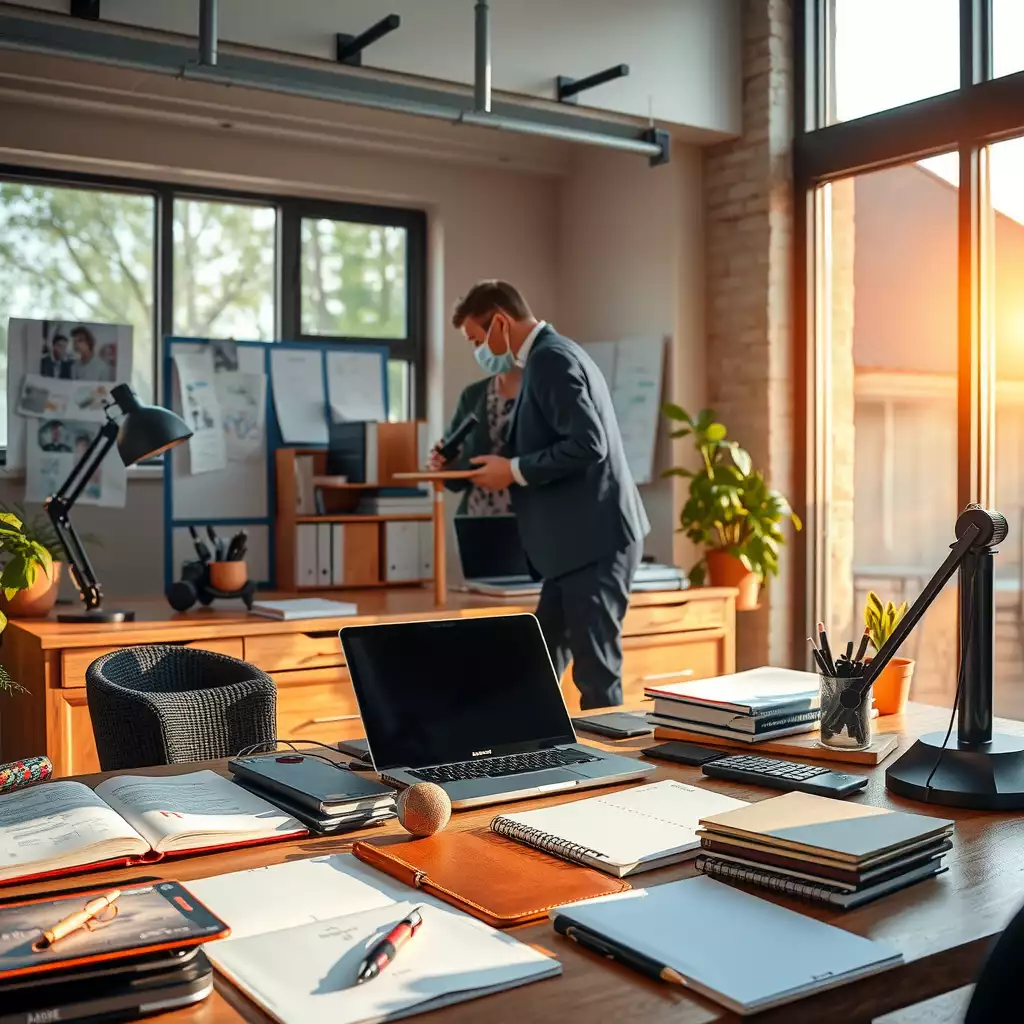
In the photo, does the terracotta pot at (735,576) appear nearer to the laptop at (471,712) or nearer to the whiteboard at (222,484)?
the whiteboard at (222,484)

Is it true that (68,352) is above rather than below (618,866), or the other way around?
above

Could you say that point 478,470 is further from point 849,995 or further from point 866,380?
point 849,995

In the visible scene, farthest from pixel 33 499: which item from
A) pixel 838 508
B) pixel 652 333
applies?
pixel 838 508

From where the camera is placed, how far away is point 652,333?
5.54 meters

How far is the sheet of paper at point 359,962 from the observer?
1097 millimetres

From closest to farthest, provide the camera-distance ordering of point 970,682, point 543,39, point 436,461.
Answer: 1. point 970,682
2. point 436,461
3. point 543,39

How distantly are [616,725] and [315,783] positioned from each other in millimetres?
708

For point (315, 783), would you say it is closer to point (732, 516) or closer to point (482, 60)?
point (482, 60)

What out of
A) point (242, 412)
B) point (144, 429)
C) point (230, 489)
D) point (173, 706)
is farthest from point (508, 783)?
point (242, 412)

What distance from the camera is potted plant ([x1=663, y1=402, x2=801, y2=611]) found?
496cm

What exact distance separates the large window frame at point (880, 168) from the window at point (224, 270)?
2330 millimetres

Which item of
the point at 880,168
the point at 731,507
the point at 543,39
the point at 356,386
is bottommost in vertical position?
the point at 731,507

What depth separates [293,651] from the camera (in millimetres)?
3877

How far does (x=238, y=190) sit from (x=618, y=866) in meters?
4.53
